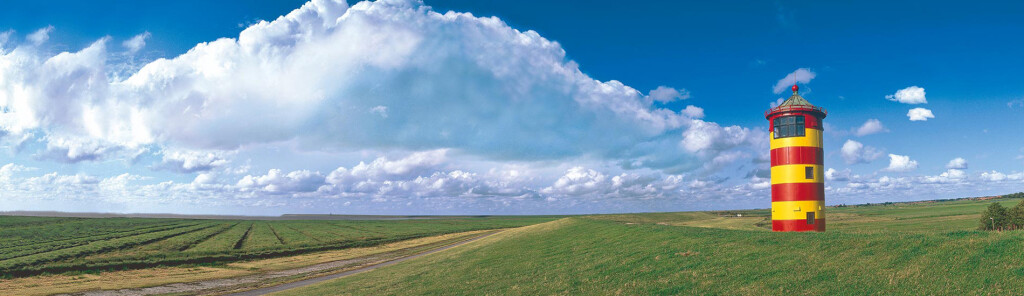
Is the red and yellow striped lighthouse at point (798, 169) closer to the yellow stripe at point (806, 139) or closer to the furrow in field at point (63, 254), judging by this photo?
the yellow stripe at point (806, 139)

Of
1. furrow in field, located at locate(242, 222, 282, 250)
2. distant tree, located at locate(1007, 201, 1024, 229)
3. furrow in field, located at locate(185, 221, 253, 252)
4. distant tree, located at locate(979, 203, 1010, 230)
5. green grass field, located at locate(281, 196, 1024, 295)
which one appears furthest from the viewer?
furrow in field, located at locate(242, 222, 282, 250)

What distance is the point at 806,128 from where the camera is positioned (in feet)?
106

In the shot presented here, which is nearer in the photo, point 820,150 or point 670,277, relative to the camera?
point 670,277

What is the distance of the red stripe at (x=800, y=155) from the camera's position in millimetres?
31984

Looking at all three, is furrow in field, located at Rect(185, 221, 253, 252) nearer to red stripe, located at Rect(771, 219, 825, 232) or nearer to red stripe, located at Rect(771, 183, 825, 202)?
red stripe, located at Rect(771, 219, 825, 232)

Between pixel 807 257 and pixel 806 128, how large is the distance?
59.1ft

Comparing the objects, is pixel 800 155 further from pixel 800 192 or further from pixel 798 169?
pixel 800 192

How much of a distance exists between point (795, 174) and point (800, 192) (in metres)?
1.23

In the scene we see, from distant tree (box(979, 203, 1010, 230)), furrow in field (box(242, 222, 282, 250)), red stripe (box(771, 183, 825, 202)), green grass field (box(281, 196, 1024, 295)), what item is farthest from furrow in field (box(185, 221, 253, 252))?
distant tree (box(979, 203, 1010, 230))

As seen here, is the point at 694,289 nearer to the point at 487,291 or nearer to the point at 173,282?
the point at 487,291

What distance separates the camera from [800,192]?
31.9m

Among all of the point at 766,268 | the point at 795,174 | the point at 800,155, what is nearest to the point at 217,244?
the point at 795,174

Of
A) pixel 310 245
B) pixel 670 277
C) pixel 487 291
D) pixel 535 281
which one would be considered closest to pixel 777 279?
pixel 670 277

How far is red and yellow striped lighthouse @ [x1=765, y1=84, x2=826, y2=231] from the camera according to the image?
32.0 meters
